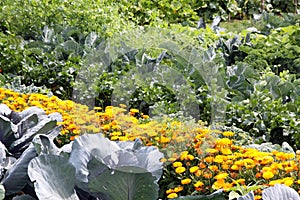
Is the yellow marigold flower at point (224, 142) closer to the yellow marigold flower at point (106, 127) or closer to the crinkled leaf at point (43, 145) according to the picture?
the yellow marigold flower at point (106, 127)

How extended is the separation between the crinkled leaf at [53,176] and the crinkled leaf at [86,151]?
0.09 meters

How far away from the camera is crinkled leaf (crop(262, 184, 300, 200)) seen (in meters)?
2.35

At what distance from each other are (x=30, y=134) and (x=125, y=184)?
2.81 feet

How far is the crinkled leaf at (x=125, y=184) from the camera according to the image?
2.44 m

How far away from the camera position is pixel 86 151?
2600 millimetres

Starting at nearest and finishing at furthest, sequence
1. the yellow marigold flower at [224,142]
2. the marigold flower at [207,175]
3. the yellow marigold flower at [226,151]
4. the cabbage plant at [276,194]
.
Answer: the cabbage plant at [276,194] → the marigold flower at [207,175] → the yellow marigold flower at [226,151] → the yellow marigold flower at [224,142]

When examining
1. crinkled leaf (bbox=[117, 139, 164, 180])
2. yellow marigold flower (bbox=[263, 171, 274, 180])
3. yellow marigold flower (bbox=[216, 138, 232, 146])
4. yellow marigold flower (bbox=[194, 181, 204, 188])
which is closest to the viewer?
crinkled leaf (bbox=[117, 139, 164, 180])

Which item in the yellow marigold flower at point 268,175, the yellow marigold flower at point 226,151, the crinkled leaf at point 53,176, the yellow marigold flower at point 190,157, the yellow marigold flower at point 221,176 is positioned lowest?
the yellow marigold flower at point 190,157

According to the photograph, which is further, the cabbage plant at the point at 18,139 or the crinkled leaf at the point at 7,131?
the crinkled leaf at the point at 7,131

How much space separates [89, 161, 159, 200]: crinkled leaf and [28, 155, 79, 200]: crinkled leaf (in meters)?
0.10

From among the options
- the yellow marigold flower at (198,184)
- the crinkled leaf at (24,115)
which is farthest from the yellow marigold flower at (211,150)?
the crinkled leaf at (24,115)

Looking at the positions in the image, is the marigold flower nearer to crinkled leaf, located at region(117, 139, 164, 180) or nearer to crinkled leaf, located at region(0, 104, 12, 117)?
crinkled leaf, located at region(117, 139, 164, 180)

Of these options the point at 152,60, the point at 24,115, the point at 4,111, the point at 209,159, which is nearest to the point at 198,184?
the point at 209,159

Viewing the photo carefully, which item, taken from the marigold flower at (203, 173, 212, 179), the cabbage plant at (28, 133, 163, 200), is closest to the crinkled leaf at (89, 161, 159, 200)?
the cabbage plant at (28, 133, 163, 200)
